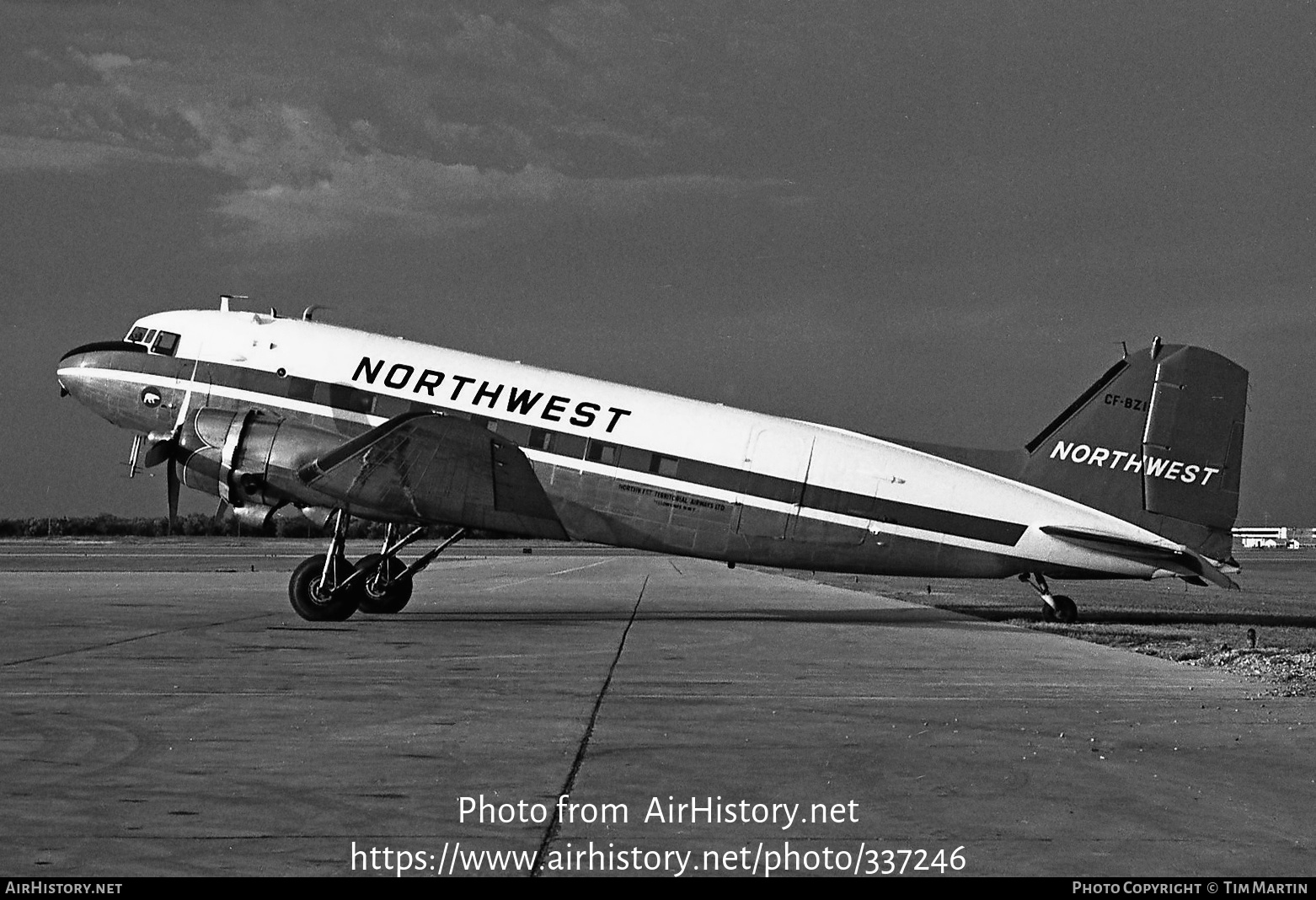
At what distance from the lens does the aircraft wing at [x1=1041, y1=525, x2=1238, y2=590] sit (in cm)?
2231

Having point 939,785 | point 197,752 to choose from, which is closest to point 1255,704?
point 939,785

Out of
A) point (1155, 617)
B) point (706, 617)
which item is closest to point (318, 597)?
point (706, 617)

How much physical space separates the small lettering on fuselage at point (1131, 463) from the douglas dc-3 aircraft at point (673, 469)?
3cm

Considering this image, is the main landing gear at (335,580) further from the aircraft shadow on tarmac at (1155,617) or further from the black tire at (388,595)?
the aircraft shadow on tarmac at (1155,617)

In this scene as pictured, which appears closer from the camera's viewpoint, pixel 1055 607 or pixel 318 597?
pixel 318 597

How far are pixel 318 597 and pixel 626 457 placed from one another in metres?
6.20

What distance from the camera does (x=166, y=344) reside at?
2555 cm

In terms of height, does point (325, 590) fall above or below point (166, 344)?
below

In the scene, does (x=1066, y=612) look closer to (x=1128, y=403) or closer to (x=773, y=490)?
(x=1128, y=403)

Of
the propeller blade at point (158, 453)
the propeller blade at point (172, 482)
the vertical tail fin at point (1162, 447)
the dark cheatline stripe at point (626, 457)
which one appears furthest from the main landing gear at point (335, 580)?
the vertical tail fin at point (1162, 447)

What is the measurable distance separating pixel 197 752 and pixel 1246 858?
7.31 metres

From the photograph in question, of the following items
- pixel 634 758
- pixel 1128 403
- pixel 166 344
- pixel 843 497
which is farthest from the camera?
pixel 166 344

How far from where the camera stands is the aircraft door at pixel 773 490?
23.4 m

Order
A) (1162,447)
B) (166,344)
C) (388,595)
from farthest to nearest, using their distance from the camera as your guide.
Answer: (166,344), (388,595), (1162,447)
